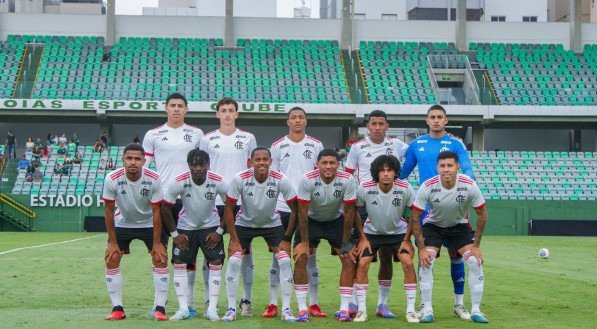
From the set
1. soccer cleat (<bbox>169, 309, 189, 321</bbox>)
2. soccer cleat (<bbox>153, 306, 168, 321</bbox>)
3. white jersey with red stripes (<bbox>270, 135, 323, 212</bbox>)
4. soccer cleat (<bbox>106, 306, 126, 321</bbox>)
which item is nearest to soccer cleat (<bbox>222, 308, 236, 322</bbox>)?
soccer cleat (<bbox>169, 309, 189, 321</bbox>)

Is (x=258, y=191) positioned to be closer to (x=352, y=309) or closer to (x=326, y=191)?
(x=326, y=191)

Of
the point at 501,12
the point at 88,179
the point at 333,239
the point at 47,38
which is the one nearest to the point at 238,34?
the point at 47,38

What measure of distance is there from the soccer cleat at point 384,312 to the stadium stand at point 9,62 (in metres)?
35.9

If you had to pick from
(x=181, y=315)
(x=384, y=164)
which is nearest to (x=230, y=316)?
(x=181, y=315)

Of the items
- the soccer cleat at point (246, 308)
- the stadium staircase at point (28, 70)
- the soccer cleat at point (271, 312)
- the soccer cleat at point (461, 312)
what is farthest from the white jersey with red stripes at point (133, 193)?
the stadium staircase at point (28, 70)

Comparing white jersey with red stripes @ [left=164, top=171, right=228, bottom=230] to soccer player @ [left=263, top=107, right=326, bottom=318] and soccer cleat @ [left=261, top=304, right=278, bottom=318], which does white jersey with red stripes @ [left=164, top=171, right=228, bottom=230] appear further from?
soccer cleat @ [left=261, top=304, right=278, bottom=318]

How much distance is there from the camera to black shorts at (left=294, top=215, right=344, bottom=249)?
11477 mm

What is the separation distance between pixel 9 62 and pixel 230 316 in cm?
3950

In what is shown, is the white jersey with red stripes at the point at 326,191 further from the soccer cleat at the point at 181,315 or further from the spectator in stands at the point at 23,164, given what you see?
the spectator in stands at the point at 23,164

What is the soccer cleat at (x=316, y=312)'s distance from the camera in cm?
1127

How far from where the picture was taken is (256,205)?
11.3 meters

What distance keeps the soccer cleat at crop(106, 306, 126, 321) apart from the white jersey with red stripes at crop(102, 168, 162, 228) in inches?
40.1

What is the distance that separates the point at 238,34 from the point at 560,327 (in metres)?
41.3

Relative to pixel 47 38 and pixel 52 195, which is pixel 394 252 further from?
pixel 47 38
